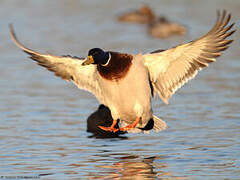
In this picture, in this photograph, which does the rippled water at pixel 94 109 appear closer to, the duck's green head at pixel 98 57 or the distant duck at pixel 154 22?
the distant duck at pixel 154 22

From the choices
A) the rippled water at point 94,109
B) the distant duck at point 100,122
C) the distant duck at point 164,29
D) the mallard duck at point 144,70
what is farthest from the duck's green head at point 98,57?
the distant duck at point 164,29

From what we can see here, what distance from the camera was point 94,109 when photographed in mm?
A: 10469

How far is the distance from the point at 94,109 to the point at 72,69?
5.33ft

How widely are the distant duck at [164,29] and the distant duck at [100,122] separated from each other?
6631mm

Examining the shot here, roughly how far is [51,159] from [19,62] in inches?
251

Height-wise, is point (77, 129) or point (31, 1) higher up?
point (31, 1)

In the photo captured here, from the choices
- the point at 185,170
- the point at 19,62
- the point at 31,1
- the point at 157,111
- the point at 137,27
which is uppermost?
the point at 31,1

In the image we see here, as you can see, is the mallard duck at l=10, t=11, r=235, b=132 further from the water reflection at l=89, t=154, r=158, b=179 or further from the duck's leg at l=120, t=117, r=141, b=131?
the water reflection at l=89, t=154, r=158, b=179

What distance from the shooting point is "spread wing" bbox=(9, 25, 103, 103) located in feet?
28.9

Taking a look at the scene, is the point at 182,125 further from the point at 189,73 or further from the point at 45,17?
the point at 45,17

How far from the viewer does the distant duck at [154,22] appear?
1591cm

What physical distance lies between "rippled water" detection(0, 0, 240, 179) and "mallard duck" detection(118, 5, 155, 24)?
0.81 feet

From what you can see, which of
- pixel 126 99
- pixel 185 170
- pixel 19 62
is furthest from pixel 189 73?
pixel 19 62

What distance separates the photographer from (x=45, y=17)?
18.2 metres
